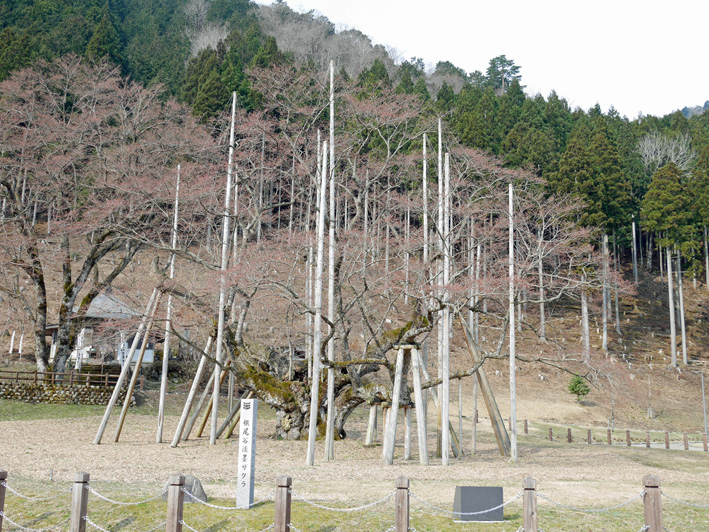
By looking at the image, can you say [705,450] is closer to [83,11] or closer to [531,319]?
[531,319]

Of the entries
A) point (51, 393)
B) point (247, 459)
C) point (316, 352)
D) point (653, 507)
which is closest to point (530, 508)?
point (653, 507)

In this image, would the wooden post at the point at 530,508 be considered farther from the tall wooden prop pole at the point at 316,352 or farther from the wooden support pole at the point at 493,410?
the wooden support pole at the point at 493,410

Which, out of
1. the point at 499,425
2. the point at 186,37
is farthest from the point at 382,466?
the point at 186,37

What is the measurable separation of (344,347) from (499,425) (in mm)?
4701

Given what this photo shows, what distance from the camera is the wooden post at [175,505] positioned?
7.13 metres

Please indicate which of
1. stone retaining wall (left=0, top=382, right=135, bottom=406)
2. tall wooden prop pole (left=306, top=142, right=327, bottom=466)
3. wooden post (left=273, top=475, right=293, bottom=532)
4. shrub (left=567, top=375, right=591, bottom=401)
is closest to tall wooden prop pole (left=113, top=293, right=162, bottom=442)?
tall wooden prop pole (left=306, top=142, right=327, bottom=466)

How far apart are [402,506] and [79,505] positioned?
392 centimetres

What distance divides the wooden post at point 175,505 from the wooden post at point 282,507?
113 cm

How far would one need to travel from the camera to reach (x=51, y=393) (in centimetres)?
2305

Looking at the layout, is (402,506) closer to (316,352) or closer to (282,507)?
(282,507)

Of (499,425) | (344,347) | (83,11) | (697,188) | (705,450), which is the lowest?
(705,450)

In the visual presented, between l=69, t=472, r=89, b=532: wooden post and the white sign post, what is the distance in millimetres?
1920

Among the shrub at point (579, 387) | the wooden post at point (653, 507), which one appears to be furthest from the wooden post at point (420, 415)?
the shrub at point (579, 387)

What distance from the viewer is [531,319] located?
42.3 m
